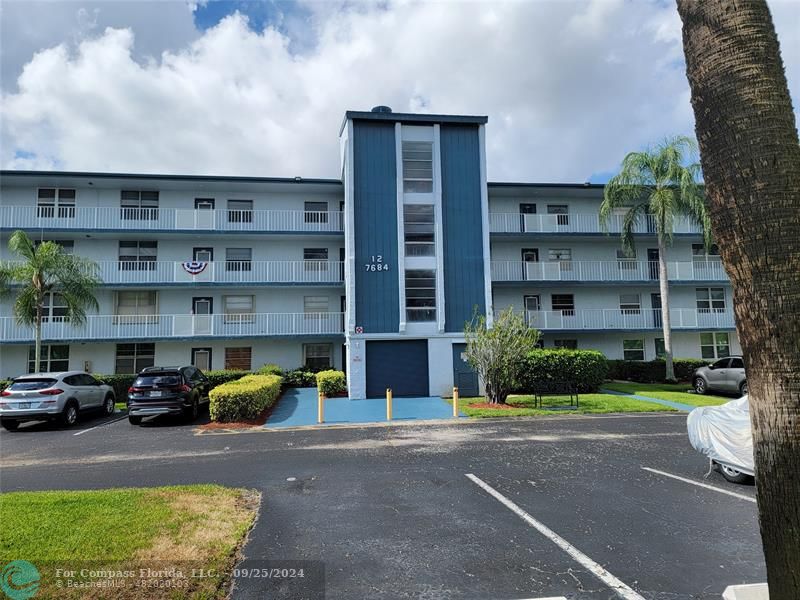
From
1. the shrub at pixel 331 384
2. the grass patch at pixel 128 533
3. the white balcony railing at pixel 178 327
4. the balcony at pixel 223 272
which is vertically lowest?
the grass patch at pixel 128 533

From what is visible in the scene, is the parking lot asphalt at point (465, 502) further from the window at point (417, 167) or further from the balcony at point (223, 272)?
the window at point (417, 167)

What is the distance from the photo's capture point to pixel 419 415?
1544cm

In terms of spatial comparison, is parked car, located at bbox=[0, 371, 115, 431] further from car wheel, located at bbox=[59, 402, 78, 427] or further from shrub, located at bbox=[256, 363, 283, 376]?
shrub, located at bbox=[256, 363, 283, 376]

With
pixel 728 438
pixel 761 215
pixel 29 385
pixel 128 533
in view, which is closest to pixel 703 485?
pixel 728 438

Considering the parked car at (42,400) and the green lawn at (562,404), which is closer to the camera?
the parked car at (42,400)

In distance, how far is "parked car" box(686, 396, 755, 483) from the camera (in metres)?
7.15

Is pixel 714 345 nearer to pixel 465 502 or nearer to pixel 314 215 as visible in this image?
pixel 314 215

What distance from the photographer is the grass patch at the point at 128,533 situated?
3969 mm

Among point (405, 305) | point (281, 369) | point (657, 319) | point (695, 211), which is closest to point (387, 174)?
point (405, 305)

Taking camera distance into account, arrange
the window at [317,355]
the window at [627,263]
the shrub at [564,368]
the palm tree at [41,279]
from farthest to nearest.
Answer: the window at [627,263]
the window at [317,355]
the shrub at [564,368]
the palm tree at [41,279]

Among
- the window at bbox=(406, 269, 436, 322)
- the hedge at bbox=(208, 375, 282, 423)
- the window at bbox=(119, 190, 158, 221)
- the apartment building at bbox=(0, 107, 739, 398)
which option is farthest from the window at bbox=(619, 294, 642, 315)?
the window at bbox=(119, 190, 158, 221)

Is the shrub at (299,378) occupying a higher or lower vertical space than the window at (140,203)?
lower

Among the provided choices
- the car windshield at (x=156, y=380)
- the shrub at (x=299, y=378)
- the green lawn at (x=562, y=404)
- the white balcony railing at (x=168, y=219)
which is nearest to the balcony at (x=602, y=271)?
the green lawn at (x=562, y=404)

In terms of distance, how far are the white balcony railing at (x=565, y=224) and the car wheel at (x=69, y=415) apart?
1923cm
